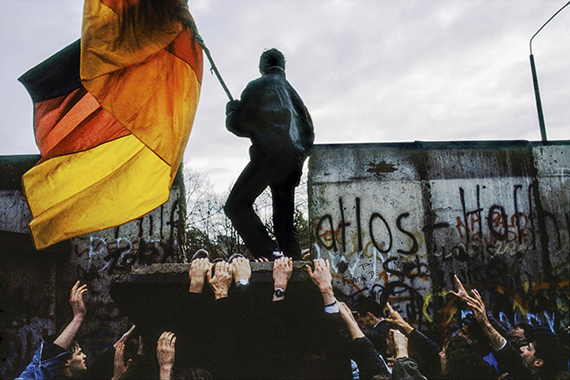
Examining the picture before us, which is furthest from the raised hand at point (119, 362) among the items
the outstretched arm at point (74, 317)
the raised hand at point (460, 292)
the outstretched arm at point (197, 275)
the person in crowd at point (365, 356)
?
the raised hand at point (460, 292)

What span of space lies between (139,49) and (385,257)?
Result: 3928 mm

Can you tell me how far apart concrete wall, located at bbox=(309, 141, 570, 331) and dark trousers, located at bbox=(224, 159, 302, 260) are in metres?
1.67

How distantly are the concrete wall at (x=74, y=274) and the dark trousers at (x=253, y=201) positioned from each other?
6.81ft

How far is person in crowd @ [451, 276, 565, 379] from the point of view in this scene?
5.20 meters

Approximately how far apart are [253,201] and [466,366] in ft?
12.3

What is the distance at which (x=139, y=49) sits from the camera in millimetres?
3551

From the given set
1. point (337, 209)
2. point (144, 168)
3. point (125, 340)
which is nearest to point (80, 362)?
point (125, 340)

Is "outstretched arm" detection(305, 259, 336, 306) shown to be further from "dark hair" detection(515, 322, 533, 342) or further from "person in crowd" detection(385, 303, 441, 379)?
"dark hair" detection(515, 322, 533, 342)

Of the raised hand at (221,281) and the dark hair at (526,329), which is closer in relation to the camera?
the raised hand at (221,281)

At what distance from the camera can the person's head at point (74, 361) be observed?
16.2ft

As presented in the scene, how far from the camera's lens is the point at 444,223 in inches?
221

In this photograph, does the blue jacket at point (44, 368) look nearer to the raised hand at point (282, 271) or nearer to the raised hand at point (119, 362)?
the raised hand at point (119, 362)

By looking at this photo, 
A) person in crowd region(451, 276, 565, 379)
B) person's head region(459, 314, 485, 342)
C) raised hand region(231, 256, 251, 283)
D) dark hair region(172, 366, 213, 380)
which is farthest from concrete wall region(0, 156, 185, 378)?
person in crowd region(451, 276, 565, 379)

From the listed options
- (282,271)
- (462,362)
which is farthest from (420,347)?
(282,271)
